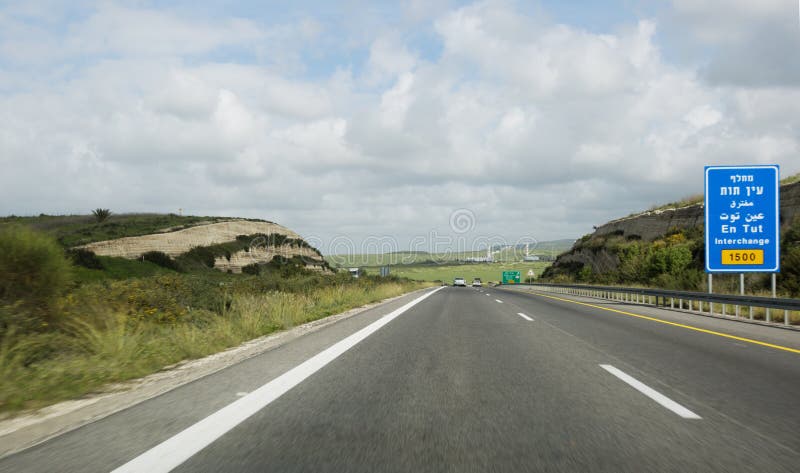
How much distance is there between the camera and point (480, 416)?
4992 millimetres

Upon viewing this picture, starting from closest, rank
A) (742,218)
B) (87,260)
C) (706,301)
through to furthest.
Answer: (706,301) < (742,218) < (87,260)

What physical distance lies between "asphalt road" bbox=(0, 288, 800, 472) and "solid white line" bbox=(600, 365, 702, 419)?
0.02 meters

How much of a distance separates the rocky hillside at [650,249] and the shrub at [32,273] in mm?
26874

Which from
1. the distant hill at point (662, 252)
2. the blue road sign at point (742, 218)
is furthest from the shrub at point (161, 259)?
the blue road sign at point (742, 218)

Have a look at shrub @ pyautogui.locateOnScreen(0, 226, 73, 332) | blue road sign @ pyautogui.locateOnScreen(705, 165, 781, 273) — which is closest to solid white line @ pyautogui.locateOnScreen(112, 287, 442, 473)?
shrub @ pyautogui.locateOnScreen(0, 226, 73, 332)

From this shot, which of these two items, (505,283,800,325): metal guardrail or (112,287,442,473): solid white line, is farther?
(505,283,800,325): metal guardrail

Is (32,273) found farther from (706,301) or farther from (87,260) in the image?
(87,260)

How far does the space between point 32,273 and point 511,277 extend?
277 ft

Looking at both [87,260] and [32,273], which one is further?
[87,260]

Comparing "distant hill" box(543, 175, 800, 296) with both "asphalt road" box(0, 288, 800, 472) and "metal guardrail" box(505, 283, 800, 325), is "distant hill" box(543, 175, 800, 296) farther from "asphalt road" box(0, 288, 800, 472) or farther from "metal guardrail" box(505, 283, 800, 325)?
"asphalt road" box(0, 288, 800, 472)

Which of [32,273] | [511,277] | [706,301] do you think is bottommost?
[511,277]

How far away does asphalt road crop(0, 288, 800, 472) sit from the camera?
3.82 meters

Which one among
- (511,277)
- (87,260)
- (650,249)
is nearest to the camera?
(87,260)

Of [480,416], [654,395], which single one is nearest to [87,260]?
[480,416]
